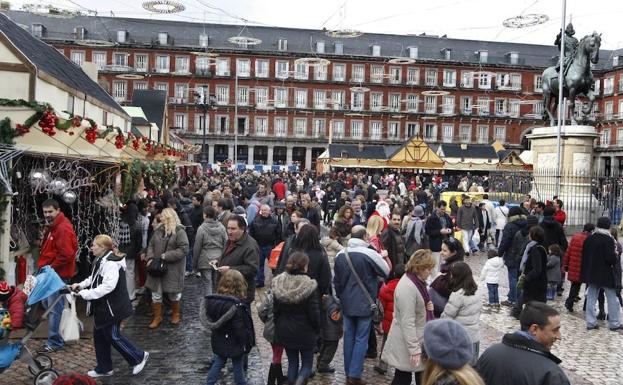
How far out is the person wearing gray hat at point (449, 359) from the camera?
3105 millimetres

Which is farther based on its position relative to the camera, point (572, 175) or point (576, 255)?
point (572, 175)

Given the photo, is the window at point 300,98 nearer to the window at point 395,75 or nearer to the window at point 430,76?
the window at point 395,75

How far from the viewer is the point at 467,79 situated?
227ft

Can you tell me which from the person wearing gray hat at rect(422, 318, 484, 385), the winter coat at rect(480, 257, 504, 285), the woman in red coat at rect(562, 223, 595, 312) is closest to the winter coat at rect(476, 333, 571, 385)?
the person wearing gray hat at rect(422, 318, 484, 385)

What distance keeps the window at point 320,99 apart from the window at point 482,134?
17.8 m

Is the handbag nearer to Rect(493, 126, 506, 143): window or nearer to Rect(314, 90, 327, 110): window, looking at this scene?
Rect(314, 90, 327, 110): window

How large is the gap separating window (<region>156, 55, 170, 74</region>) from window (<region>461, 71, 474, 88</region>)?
32031mm

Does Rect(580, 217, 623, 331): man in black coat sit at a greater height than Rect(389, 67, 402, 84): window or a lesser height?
lesser

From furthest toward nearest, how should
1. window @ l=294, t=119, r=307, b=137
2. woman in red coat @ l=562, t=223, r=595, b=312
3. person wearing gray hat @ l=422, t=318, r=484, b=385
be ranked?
window @ l=294, t=119, r=307, b=137 < woman in red coat @ l=562, t=223, r=595, b=312 < person wearing gray hat @ l=422, t=318, r=484, b=385

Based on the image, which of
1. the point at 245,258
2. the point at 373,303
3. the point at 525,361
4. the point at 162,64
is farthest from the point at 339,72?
the point at 525,361

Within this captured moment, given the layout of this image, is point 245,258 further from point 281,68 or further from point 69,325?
point 281,68

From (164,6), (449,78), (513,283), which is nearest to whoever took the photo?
(513,283)

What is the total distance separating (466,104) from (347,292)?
66.6 metres

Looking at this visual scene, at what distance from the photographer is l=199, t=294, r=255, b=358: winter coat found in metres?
5.83
